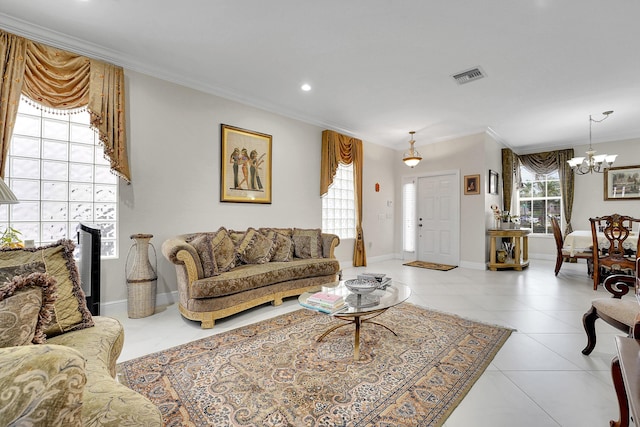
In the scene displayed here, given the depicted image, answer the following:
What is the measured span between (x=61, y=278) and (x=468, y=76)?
428 cm

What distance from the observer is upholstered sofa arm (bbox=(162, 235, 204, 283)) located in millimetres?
2672

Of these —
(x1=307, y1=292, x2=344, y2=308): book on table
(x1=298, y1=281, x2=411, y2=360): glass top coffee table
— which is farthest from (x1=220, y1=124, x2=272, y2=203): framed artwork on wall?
(x1=307, y1=292, x2=344, y2=308): book on table

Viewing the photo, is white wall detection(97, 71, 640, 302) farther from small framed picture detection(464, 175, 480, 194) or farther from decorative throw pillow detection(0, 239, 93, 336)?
decorative throw pillow detection(0, 239, 93, 336)

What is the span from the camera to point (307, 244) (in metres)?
4.06

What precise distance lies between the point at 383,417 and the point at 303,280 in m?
2.15

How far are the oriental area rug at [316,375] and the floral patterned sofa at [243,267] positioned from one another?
0.37 meters

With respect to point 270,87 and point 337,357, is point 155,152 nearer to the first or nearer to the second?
point 270,87

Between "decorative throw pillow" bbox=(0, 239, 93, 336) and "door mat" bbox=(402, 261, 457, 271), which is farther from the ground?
"decorative throw pillow" bbox=(0, 239, 93, 336)

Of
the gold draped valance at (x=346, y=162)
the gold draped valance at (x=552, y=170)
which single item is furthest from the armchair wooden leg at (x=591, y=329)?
the gold draped valance at (x=552, y=170)

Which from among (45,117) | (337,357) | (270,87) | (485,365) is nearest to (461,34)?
(270,87)

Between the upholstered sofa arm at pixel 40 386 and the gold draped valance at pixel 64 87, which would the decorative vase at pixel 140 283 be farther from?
the upholstered sofa arm at pixel 40 386

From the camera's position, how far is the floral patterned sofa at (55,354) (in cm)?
59

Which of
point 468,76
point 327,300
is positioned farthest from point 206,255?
point 468,76

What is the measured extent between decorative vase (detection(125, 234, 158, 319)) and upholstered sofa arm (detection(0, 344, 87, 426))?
2.55 m
